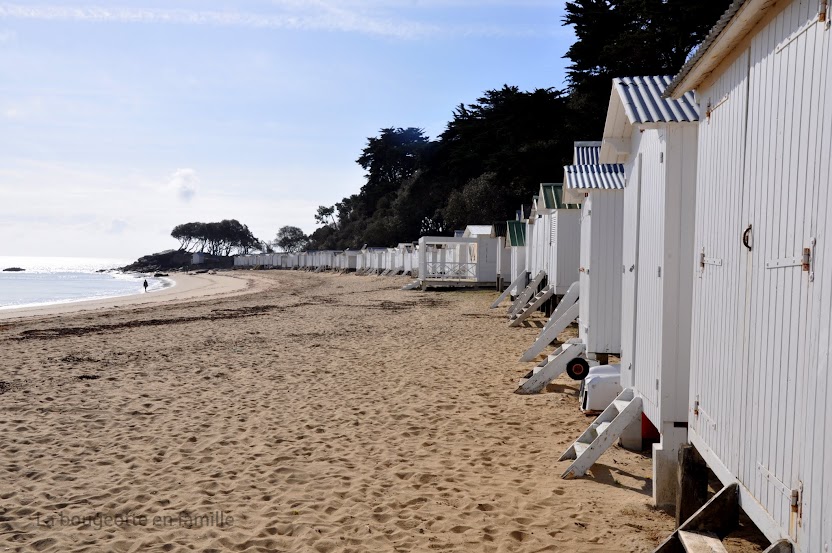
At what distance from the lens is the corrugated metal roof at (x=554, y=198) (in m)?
15.0

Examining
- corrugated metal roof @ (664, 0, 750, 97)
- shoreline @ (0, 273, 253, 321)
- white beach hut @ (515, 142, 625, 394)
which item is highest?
corrugated metal roof @ (664, 0, 750, 97)

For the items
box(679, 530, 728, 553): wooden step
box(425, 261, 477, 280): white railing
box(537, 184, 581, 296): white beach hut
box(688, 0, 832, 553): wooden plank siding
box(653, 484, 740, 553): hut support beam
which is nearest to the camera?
box(688, 0, 832, 553): wooden plank siding

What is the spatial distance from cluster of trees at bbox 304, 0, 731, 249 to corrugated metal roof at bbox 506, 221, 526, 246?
41.9 feet

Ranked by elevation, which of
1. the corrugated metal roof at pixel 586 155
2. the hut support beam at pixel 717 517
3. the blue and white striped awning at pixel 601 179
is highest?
the corrugated metal roof at pixel 586 155

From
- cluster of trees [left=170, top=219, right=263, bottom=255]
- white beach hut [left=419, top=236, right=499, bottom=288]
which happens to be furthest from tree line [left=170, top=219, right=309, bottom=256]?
white beach hut [left=419, top=236, right=499, bottom=288]

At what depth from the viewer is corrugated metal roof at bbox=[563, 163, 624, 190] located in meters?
9.01

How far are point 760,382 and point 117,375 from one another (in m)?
9.74

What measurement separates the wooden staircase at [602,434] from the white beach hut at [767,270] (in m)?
1.21

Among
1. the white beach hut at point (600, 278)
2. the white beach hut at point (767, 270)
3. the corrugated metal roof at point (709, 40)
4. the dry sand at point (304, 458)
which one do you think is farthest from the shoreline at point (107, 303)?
the white beach hut at point (767, 270)

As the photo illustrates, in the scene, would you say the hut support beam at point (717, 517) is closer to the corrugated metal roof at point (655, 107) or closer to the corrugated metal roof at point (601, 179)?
the corrugated metal roof at point (655, 107)

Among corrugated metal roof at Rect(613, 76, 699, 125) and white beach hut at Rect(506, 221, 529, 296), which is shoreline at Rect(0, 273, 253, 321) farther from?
corrugated metal roof at Rect(613, 76, 699, 125)

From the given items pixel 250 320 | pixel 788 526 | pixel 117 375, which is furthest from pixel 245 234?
pixel 788 526

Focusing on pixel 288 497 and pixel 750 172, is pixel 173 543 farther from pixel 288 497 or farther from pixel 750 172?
pixel 750 172

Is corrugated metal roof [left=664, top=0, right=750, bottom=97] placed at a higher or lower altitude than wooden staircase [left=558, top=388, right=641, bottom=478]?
higher
